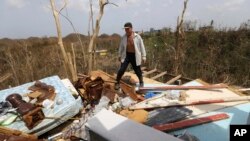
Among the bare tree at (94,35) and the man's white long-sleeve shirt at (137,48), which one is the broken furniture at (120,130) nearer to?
the man's white long-sleeve shirt at (137,48)

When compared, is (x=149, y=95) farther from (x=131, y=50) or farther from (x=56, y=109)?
(x=56, y=109)

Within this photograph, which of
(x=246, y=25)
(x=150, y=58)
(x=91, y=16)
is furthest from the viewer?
(x=246, y=25)

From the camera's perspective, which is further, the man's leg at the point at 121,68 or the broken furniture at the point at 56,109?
the man's leg at the point at 121,68

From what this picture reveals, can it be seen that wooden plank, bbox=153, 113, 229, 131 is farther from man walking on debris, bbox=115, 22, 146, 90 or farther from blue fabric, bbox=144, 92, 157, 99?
man walking on debris, bbox=115, 22, 146, 90

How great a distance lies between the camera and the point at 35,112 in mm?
4418

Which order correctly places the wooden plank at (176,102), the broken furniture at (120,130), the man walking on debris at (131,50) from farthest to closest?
the man walking on debris at (131,50)
the wooden plank at (176,102)
the broken furniture at (120,130)

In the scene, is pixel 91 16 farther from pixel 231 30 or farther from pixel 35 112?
pixel 231 30

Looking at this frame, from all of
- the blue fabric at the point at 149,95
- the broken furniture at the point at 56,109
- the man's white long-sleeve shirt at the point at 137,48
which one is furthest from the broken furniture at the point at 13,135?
the man's white long-sleeve shirt at the point at 137,48

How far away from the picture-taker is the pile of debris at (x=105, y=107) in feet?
14.2

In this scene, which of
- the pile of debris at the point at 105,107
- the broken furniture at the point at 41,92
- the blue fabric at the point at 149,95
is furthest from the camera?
the blue fabric at the point at 149,95

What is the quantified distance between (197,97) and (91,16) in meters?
3.99

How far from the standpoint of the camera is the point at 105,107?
545 cm

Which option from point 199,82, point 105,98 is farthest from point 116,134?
point 199,82

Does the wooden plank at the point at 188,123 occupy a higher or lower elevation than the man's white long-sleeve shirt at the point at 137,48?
lower
